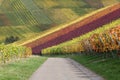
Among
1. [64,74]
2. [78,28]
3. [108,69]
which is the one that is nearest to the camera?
[64,74]

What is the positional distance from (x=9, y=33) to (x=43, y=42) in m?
20.0

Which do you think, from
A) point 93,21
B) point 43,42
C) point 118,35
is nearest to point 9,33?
point 43,42

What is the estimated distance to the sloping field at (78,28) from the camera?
185 metres

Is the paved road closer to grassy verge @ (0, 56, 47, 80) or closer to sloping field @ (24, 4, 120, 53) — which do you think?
grassy verge @ (0, 56, 47, 80)

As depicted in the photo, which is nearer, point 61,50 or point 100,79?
point 100,79

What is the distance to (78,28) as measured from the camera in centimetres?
19388

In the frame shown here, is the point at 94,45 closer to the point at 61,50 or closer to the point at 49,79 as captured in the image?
the point at 49,79

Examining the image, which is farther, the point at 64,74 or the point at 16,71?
the point at 16,71

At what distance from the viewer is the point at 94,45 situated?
84062mm

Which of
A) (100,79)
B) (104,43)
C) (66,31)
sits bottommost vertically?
(100,79)

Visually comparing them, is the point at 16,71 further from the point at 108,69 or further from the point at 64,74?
the point at 108,69

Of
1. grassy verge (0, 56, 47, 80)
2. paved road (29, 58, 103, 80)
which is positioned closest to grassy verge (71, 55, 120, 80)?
paved road (29, 58, 103, 80)

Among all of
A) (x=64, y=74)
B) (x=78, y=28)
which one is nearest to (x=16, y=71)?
(x=64, y=74)

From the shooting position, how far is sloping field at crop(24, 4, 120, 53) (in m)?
185
